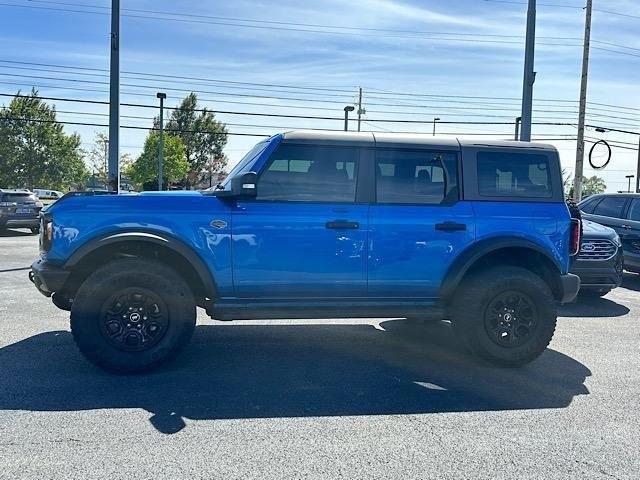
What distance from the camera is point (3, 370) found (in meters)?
4.91

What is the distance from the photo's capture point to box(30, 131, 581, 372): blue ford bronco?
482 centimetres

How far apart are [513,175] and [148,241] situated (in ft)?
11.3

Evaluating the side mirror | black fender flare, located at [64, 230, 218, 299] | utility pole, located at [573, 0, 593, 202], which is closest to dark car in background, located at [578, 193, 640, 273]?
the side mirror

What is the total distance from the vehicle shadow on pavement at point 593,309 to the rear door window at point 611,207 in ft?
8.78

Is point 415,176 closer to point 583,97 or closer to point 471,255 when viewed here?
point 471,255

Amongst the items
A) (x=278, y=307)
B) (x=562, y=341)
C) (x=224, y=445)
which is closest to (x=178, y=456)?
(x=224, y=445)

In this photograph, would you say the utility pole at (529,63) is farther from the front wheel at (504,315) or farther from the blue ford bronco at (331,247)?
the front wheel at (504,315)

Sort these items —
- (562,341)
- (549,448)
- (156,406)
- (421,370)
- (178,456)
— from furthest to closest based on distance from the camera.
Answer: (562,341), (421,370), (156,406), (549,448), (178,456)

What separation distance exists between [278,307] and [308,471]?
1.95m

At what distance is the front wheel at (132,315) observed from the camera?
4754mm

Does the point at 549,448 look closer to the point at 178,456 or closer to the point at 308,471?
the point at 308,471

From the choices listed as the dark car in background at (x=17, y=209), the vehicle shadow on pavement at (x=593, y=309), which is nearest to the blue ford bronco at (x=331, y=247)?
the vehicle shadow on pavement at (x=593, y=309)

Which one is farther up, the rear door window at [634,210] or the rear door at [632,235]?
the rear door window at [634,210]

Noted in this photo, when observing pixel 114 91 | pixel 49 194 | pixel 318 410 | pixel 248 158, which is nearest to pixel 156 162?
pixel 49 194
